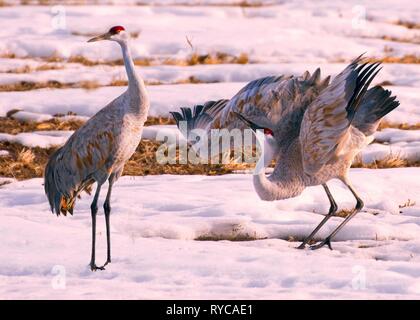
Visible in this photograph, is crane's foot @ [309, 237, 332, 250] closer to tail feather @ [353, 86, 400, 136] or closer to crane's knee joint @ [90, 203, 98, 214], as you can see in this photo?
tail feather @ [353, 86, 400, 136]

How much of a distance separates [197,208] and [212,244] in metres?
1.06

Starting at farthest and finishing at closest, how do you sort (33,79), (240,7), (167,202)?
1. (240,7)
2. (33,79)
3. (167,202)

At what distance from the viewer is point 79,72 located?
14.2m

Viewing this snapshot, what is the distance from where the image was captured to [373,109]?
7637 mm

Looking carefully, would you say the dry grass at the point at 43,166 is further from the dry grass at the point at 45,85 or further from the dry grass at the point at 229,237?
the dry grass at the point at 45,85

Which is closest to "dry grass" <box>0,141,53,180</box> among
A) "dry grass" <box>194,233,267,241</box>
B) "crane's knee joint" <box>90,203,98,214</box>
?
"dry grass" <box>194,233,267,241</box>

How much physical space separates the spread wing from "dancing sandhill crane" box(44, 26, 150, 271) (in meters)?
1.27

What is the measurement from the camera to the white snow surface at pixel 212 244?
20.7 ft

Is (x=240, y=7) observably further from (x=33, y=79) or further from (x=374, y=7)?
(x=33, y=79)

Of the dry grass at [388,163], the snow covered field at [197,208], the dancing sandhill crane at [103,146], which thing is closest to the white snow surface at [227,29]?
the snow covered field at [197,208]

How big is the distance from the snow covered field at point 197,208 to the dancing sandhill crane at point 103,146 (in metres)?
0.46

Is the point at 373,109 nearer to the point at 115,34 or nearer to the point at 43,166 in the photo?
the point at 115,34
